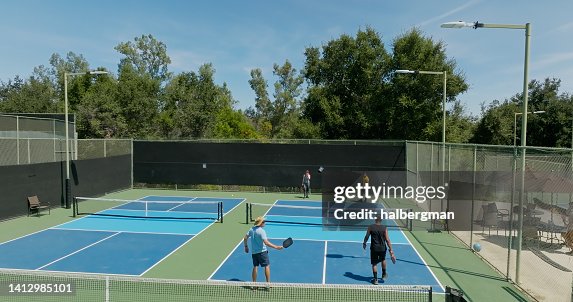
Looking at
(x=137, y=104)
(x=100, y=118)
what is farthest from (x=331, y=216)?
(x=137, y=104)

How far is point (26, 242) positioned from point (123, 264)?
15.3 ft

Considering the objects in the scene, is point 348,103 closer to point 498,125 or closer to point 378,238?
point 498,125

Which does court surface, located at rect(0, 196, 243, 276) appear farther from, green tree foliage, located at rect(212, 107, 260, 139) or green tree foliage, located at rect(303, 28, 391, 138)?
green tree foliage, located at rect(212, 107, 260, 139)

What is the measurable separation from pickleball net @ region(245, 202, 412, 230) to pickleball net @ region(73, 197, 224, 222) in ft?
7.31

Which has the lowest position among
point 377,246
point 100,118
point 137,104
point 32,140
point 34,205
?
point 34,205

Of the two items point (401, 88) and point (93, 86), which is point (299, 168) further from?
point (93, 86)

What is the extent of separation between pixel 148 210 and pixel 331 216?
873cm

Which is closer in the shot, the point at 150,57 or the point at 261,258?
the point at 261,258

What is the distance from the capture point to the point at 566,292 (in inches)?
336

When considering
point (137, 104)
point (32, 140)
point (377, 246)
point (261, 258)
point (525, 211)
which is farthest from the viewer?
point (137, 104)

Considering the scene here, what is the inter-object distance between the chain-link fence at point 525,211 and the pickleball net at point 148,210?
960 cm

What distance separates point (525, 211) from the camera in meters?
10.8

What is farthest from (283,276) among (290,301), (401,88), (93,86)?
(93,86)

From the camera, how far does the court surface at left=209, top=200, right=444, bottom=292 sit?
33.7 ft
